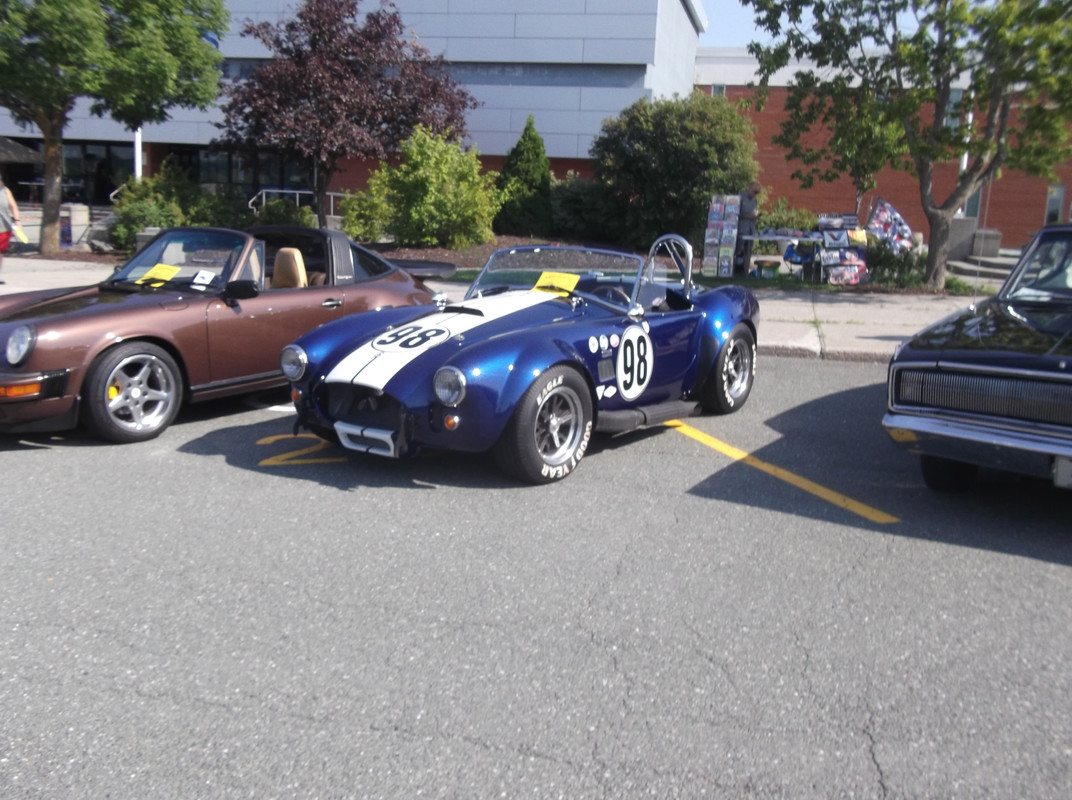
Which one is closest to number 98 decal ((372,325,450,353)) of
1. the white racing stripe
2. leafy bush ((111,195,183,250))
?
the white racing stripe

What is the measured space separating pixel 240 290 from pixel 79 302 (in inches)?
Answer: 42.4

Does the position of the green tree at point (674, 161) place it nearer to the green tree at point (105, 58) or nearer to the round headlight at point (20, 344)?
the green tree at point (105, 58)

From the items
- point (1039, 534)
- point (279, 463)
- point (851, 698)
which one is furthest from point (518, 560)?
point (1039, 534)

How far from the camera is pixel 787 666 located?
3.54 metres

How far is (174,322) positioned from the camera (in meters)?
6.61

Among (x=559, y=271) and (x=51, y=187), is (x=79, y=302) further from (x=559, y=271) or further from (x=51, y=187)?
(x=51, y=187)

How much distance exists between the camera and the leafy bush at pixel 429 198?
1877 cm

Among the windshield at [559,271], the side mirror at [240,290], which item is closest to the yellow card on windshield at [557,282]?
the windshield at [559,271]

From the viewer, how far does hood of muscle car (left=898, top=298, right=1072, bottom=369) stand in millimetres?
4805

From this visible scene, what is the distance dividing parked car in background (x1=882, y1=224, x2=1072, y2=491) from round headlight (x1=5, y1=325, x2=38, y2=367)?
16.4 feet

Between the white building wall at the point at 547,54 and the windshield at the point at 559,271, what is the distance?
23.2 meters

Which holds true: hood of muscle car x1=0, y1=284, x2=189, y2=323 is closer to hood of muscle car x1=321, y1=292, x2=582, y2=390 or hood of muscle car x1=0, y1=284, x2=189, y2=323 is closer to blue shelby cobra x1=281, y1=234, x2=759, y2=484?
blue shelby cobra x1=281, y1=234, x2=759, y2=484

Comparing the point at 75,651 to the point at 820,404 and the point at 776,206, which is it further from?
the point at 776,206

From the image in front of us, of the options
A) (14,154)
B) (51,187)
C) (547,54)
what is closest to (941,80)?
(51,187)
